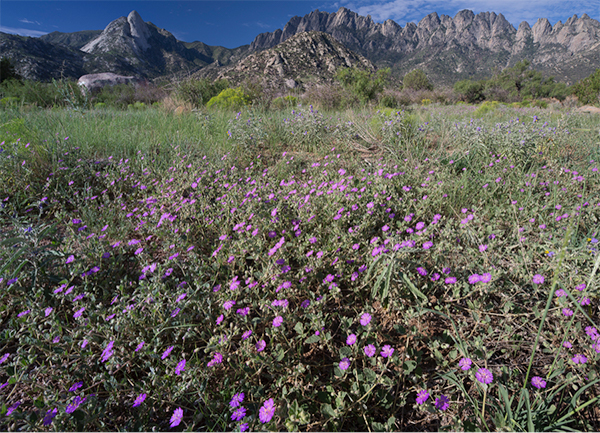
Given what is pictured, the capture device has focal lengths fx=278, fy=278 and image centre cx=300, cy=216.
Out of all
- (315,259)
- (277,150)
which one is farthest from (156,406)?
(277,150)

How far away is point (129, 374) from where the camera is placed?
1.42 metres

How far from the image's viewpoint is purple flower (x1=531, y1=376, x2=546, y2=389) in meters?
1.16

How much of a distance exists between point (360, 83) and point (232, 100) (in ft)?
19.0

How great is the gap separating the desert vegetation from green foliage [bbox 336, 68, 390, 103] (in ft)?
30.3

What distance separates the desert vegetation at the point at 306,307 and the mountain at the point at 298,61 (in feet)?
117

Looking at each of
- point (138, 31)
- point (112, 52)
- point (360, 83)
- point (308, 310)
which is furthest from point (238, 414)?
point (138, 31)

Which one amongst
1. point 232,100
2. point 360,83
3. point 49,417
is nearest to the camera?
point 49,417

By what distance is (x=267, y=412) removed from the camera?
109 centimetres

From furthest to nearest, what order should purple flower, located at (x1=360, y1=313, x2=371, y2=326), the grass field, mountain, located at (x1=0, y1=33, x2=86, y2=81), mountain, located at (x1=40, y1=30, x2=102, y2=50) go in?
mountain, located at (x1=40, y1=30, x2=102, y2=50) → mountain, located at (x1=0, y1=33, x2=86, y2=81) → purple flower, located at (x1=360, y1=313, x2=371, y2=326) → the grass field

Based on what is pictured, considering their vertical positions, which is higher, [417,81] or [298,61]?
[298,61]

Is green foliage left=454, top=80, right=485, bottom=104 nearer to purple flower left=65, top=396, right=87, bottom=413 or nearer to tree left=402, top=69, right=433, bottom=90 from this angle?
tree left=402, top=69, right=433, bottom=90

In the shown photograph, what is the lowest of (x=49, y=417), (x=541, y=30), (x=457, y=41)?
(x=49, y=417)

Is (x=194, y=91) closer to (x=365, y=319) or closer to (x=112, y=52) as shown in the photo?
(x=365, y=319)

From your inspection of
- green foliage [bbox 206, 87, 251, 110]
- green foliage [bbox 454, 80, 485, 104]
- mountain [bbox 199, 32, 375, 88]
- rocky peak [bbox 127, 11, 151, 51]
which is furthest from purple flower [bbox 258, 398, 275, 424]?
rocky peak [bbox 127, 11, 151, 51]
